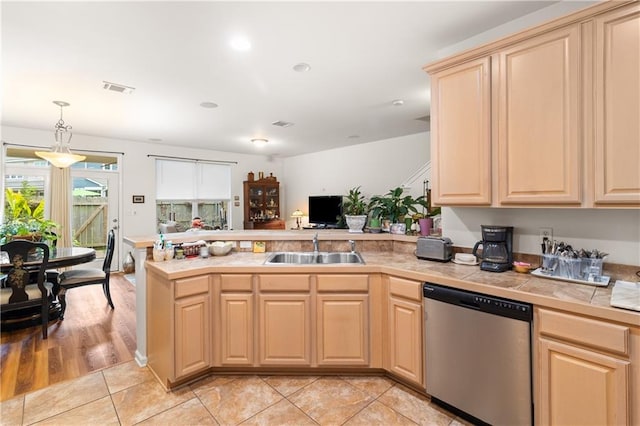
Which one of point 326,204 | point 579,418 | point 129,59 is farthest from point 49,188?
point 579,418

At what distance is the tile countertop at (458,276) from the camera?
143cm

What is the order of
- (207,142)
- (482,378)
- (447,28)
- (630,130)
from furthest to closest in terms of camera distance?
(207,142) < (447,28) < (482,378) < (630,130)

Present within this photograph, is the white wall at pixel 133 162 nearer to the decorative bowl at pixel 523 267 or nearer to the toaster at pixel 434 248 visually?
the toaster at pixel 434 248

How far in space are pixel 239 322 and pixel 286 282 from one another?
19.3 inches

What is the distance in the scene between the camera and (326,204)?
23.0 ft

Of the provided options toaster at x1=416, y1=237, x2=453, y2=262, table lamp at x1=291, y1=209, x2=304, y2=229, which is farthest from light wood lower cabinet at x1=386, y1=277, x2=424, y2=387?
table lamp at x1=291, y1=209, x2=304, y2=229

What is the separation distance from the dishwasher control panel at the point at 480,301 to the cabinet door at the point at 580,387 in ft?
0.54

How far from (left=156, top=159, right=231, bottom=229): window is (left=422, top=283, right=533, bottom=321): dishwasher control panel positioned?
5.82 m

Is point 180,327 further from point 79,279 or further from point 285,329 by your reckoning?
point 79,279

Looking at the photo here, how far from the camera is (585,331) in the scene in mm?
1388

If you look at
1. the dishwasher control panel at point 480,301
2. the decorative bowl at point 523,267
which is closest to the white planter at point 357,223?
the dishwasher control panel at point 480,301

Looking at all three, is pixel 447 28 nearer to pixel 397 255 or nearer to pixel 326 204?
pixel 397 255

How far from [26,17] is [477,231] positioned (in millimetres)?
3631

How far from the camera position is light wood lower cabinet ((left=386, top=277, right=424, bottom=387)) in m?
2.04
